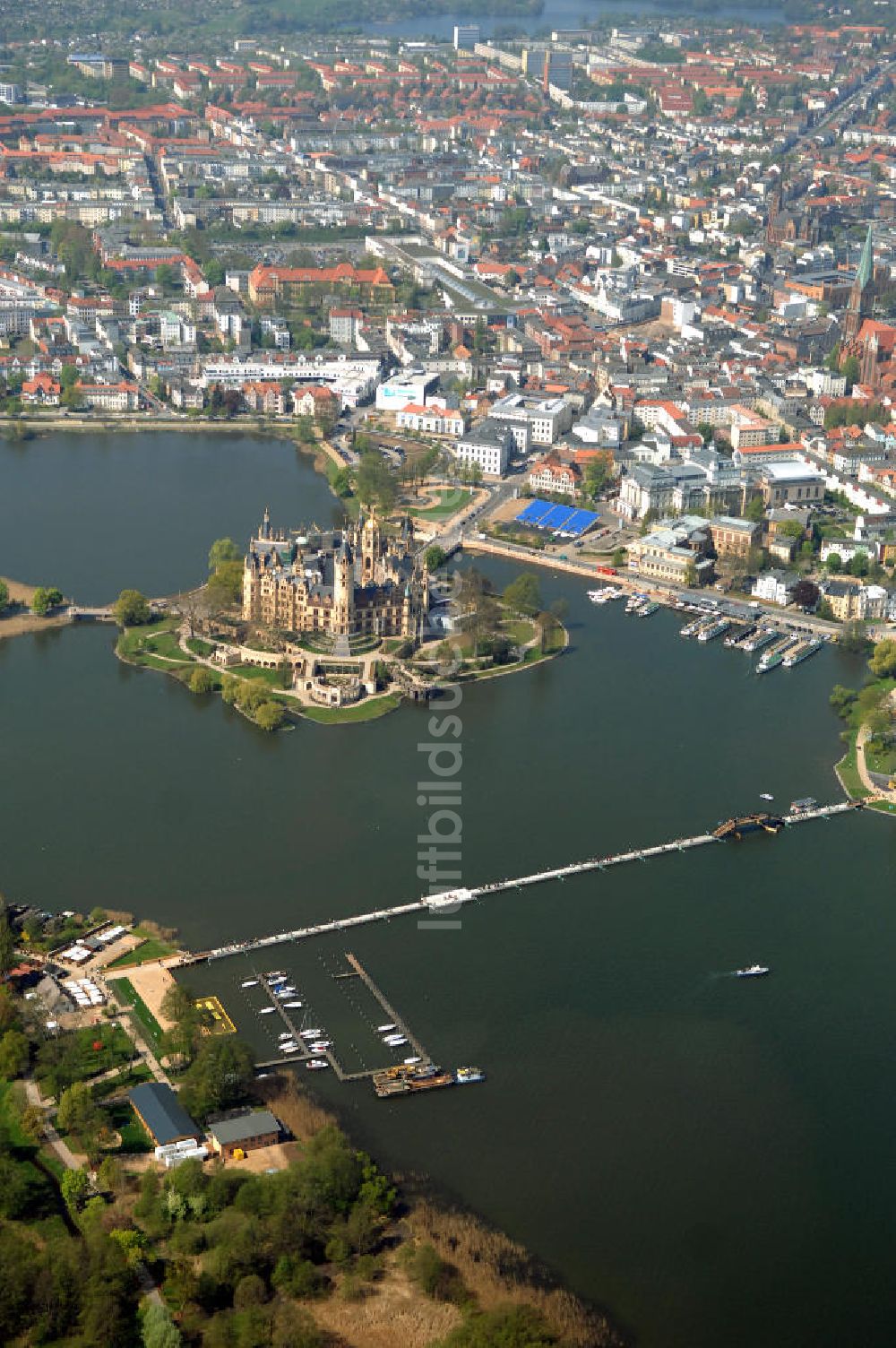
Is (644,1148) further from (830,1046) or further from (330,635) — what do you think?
(330,635)

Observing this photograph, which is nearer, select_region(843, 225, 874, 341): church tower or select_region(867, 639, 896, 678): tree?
select_region(867, 639, 896, 678): tree

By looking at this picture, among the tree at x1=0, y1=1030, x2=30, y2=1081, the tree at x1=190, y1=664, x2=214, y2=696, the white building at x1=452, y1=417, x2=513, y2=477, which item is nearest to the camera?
the tree at x1=0, y1=1030, x2=30, y2=1081

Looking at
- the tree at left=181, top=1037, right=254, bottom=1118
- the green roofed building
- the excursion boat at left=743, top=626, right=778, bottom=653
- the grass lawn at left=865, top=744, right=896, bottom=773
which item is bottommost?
the excursion boat at left=743, top=626, right=778, bottom=653

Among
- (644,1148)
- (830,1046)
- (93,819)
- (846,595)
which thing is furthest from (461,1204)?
(846,595)

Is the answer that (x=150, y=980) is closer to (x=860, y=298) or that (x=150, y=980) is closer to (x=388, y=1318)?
(x=388, y=1318)

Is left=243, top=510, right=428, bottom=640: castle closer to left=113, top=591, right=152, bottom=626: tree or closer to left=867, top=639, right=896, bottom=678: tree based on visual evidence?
left=113, top=591, right=152, bottom=626: tree

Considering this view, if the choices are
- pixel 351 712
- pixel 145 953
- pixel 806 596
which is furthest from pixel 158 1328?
pixel 806 596

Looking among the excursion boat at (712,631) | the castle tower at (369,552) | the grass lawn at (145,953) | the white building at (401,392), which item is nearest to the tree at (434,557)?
the castle tower at (369,552)

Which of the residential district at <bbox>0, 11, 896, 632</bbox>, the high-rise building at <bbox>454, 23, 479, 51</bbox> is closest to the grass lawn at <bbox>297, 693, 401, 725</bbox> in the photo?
the residential district at <bbox>0, 11, 896, 632</bbox>
